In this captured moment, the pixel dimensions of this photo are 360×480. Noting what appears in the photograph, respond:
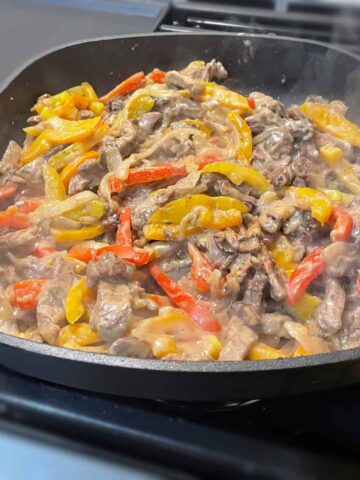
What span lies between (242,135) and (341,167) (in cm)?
35

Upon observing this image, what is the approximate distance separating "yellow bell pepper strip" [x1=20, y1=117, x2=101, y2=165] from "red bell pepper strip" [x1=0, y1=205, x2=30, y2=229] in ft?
0.98

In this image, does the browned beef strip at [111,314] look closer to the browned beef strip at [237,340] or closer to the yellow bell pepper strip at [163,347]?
the yellow bell pepper strip at [163,347]

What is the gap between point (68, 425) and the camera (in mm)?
1297

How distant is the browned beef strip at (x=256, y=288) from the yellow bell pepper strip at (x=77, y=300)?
41 cm

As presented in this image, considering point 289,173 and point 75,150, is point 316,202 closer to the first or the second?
point 289,173

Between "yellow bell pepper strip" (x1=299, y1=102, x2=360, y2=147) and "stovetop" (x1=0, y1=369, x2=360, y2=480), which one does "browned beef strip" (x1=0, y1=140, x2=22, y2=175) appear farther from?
"yellow bell pepper strip" (x1=299, y1=102, x2=360, y2=147)

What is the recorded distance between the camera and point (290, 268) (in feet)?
5.25

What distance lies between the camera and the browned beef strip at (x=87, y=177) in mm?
1837

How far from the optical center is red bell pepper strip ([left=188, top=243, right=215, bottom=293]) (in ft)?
5.01

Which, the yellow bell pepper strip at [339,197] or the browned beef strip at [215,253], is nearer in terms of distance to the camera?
the browned beef strip at [215,253]

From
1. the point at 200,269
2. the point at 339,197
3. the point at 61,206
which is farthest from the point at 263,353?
the point at 61,206

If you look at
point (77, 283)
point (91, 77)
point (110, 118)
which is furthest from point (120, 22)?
point (77, 283)

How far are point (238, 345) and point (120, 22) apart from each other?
6.24 feet

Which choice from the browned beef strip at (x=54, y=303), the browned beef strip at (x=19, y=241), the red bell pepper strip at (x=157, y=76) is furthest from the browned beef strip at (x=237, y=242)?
the red bell pepper strip at (x=157, y=76)
